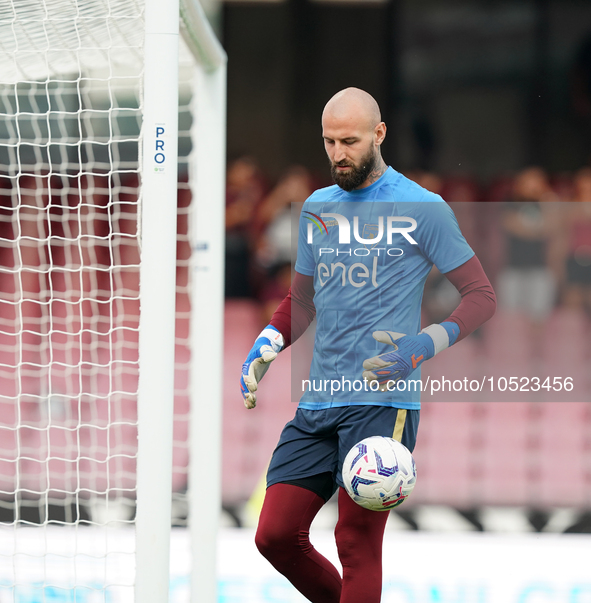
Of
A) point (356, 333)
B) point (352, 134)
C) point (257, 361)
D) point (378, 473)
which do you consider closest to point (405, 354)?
point (356, 333)

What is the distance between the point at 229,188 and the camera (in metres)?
5.65

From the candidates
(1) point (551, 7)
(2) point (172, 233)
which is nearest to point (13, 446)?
(2) point (172, 233)

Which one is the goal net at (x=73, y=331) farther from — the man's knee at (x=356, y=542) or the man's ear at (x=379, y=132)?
the man's knee at (x=356, y=542)

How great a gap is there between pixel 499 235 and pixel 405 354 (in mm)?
3541

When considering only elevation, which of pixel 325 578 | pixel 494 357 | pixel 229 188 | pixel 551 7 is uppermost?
pixel 551 7

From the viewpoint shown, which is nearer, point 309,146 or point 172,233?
point 172,233

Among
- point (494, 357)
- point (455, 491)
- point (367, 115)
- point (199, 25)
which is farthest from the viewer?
point (494, 357)

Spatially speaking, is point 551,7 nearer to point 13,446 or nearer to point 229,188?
point 229,188

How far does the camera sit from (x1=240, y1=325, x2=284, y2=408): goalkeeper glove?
1.95 metres

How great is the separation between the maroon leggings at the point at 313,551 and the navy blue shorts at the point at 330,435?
56 mm

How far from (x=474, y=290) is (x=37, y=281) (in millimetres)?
4186

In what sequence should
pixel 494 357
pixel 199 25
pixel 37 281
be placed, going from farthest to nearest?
pixel 37 281, pixel 494 357, pixel 199 25

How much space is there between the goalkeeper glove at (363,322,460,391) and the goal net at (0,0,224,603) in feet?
2.77

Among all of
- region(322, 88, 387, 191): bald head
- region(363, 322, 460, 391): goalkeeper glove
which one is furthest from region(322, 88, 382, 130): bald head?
region(363, 322, 460, 391): goalkeeper glove
